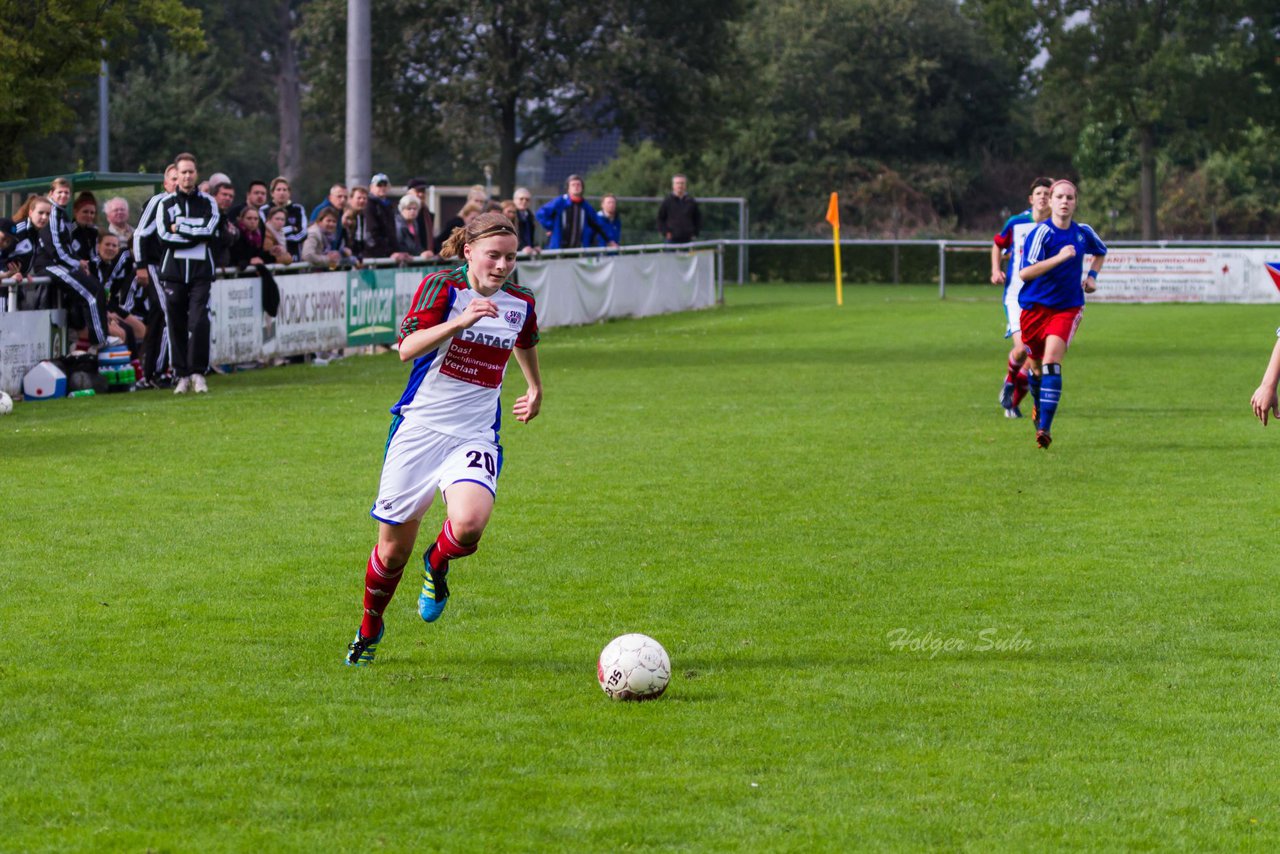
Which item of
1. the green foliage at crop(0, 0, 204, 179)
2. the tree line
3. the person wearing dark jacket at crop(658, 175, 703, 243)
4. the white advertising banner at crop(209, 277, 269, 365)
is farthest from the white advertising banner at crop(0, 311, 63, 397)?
the tree line

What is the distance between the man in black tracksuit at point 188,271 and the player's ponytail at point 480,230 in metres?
9.62

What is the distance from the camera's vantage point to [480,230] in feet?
22.4

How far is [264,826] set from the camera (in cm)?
502

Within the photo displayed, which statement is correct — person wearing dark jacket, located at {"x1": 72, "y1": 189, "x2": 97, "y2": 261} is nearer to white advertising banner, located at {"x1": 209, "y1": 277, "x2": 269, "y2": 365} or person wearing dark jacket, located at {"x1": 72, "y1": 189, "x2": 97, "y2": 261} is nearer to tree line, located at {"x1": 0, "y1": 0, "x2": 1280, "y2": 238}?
white advertising banner, located at {"x1": 209, "y1": 277, "x2": 269, "y2": 365}

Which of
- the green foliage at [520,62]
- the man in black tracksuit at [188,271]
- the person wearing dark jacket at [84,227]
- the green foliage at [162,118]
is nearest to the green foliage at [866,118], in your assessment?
the green foliage at [520,62]

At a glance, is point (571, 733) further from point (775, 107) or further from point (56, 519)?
point (775, 107)

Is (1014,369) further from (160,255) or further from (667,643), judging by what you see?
(667,643)

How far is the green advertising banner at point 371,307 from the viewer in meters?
21.7

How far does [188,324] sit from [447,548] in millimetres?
10995

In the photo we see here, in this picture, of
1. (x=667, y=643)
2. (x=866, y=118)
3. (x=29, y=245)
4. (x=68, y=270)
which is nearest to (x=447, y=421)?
(x=667, y=643)

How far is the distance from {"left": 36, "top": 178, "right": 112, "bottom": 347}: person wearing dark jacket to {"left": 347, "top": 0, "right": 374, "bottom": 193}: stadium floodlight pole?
22.6ft

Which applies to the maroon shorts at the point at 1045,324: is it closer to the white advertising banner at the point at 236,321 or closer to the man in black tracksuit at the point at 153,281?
the man in black tracksuit at the point at 153,281

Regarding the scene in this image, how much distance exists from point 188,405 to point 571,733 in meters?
11.0

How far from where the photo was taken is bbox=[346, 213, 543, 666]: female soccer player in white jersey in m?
6.79
